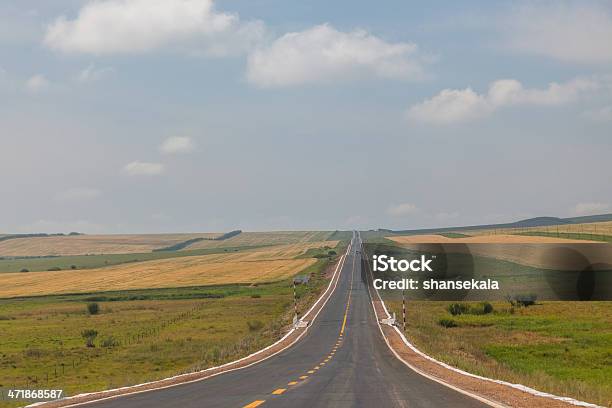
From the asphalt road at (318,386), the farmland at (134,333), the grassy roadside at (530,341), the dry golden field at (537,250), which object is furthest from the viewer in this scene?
the dry golden field at (537,250)

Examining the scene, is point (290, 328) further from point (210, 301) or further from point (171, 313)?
point (210, 301)

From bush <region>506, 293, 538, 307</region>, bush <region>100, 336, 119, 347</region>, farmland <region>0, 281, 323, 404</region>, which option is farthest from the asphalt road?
bush <region>506, 293, 538, 307</region>

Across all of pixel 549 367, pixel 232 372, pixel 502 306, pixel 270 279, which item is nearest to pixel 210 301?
pixel 270 279

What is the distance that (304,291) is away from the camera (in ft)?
349

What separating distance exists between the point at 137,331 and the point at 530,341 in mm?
40684

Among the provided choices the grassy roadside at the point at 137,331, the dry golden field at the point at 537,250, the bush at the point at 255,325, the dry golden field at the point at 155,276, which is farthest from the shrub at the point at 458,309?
the dry golden field at the point at 155,276

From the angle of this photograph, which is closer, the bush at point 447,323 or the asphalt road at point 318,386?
the asphalt road at point 318,386

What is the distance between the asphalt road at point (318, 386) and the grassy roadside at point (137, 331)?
18.8ft

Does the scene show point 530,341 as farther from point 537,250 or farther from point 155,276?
point 155,276

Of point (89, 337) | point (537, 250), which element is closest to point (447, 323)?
point (89, 337)

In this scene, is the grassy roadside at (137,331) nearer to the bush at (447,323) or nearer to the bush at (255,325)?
the bush at (255,325)

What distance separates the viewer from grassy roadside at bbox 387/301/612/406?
35.6 m

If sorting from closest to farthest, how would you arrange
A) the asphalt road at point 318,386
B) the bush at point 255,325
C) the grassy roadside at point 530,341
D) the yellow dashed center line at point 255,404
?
the yellow dashed center line at point 255,404, the asphalt road at point 318,386, the grassy roadside at point 530,341, the bush at point 255,325

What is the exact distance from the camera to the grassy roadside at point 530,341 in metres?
35.6
